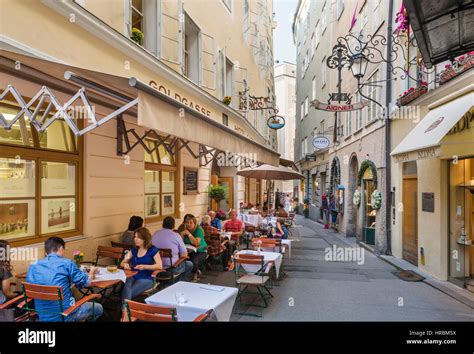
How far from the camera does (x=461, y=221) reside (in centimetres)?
754

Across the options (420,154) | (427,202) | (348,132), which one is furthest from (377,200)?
(348,132)

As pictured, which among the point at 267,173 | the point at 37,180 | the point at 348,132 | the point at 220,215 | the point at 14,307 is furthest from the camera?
the point at 348,132

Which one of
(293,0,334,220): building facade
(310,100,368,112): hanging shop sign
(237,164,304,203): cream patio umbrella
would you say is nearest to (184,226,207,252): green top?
(237,164,304,203): cream patio umbrella

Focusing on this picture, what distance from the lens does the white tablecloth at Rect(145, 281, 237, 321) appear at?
3.70 metres

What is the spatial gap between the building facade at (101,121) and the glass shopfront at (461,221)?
445cm

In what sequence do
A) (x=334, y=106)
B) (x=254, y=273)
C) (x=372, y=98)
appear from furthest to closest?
1. (x=372, y=98)
2. (x=334, y=106)
3. (x=254, y=273)

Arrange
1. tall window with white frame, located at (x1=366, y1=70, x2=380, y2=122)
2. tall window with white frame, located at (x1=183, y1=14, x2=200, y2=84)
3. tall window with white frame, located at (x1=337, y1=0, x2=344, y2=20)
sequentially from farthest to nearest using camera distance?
tall window with white frame, located at (x1=337, y1=0, x2=344, y2=20) → tall window with white frame, located at (x1=366, y1=70, x2=380, y2=122) → tall window with white frame, located at (x1=183, y1=14, x2=200, y2=84)

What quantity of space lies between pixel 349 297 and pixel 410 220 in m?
4.39

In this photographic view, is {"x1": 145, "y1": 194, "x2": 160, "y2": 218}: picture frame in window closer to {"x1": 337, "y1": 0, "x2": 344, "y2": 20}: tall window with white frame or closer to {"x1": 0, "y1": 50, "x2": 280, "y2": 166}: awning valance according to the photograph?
{"x1": 0, "y1": 50, "x2": 280, "y2": 166}: awning valance

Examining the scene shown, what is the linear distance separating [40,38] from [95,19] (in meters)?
1.29

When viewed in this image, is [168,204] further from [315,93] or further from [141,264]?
[315,93]

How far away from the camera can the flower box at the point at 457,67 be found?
21.5 feet

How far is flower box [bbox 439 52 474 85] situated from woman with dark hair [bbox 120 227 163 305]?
6.44 metres

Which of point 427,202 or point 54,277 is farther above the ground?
point 427,202
